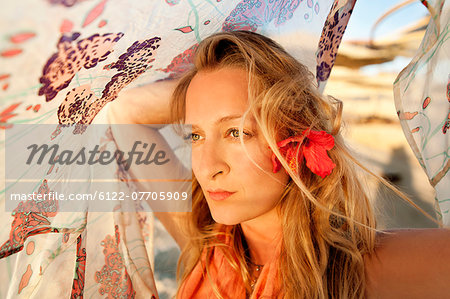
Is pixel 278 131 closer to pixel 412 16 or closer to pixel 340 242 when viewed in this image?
pixel 340 242

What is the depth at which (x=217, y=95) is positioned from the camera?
1.30 m

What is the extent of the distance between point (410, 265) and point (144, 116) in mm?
1197

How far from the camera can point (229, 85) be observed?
1.31 meters

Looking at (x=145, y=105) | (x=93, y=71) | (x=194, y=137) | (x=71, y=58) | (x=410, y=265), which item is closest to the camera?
(x=71, y=58)

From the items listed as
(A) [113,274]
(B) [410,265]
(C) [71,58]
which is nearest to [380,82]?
→ (B) [410,265]

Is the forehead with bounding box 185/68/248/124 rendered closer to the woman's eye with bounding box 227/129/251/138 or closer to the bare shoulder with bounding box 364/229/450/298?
the woman's eye with bounding box 227/129/251/138

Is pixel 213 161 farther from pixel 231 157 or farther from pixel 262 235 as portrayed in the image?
pixel 262 235

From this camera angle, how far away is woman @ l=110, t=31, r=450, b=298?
4.08ft

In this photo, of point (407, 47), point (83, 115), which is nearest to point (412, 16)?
point (407, 47)

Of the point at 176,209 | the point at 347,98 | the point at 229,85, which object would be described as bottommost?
the point at 347,98

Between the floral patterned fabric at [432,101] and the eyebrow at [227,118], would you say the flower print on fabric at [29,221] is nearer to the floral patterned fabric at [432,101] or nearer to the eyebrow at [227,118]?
the eyebrow at [227,118]

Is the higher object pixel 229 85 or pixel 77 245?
pixel 229 85

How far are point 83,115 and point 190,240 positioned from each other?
77cm

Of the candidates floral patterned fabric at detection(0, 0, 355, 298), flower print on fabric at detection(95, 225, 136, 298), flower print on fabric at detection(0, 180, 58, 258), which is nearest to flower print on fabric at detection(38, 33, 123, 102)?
floral patterned fabric at detection(0, 0, 355, 298)
